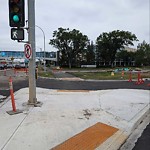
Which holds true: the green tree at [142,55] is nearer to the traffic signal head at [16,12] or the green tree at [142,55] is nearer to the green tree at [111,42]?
the green tree at [111,42]

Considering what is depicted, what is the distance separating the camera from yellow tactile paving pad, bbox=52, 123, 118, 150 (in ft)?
18.1

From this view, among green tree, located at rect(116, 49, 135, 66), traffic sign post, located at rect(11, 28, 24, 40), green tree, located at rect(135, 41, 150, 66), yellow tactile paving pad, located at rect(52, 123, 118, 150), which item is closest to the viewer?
yellow tactile paving pad, located at rect(52, 123, 118, 150)

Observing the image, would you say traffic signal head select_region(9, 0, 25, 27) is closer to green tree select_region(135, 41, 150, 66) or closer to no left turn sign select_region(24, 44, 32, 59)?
no left turn sign select_region(24, 44, 32, 59)

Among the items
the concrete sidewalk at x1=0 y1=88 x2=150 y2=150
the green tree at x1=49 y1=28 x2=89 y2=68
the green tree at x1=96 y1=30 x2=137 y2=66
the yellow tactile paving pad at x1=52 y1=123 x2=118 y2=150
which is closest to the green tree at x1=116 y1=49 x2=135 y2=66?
the green tree at x1=96 y1=30 x2=137 y2=66

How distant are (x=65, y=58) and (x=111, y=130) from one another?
76266 mm

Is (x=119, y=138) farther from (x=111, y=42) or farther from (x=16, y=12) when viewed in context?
(x=111, y=42)

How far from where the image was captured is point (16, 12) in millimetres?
8539

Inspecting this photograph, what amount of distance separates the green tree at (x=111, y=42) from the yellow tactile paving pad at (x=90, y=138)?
76.6m

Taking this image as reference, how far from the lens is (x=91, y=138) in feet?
20.1

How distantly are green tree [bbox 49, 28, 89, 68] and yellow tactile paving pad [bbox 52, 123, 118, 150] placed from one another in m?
71.4

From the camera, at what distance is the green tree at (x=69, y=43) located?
77875 millimetres

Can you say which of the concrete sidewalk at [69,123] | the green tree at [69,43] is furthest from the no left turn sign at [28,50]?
the green tree at [69,43]

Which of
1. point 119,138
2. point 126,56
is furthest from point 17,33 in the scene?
point 126,56

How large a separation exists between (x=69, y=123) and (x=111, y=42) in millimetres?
78012
